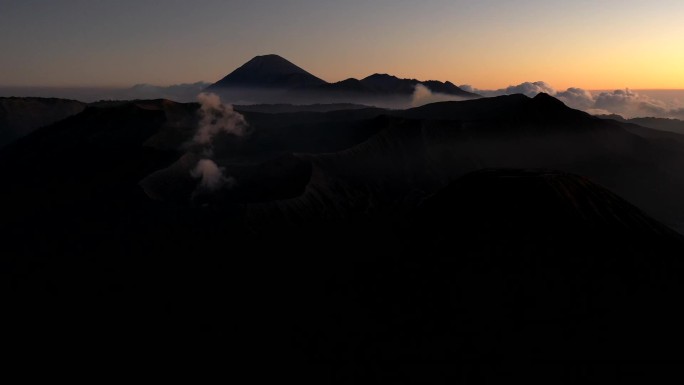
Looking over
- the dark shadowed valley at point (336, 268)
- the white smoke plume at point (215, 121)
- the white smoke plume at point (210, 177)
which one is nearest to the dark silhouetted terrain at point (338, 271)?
the dark shadowed valley at point (336, 268)

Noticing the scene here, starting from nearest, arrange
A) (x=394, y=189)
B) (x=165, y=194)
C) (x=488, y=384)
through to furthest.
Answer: (x=488, y=384)
(x=165, y=194)
(x=394, y=189)

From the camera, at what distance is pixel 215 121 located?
479ft

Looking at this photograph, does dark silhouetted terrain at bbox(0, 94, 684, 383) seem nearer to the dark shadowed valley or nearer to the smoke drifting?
the dark shadowed valley

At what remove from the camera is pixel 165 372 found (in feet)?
164

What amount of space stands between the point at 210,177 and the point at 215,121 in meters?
53.4

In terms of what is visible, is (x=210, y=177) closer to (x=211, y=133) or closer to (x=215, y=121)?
(x=211, y=133)

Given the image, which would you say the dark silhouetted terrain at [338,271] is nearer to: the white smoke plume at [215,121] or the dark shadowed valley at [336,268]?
the dark shadowed valley at [336,268]

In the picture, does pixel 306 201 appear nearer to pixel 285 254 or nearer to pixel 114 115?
→ pixel 285 254

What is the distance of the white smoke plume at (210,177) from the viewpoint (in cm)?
9456

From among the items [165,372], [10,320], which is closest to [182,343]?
[165,372]

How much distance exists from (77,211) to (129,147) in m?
36.6

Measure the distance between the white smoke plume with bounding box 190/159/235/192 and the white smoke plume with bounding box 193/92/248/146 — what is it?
30407mm

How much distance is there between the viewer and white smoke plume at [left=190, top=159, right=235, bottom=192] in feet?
310

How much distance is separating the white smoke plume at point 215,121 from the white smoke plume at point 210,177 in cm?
3041
